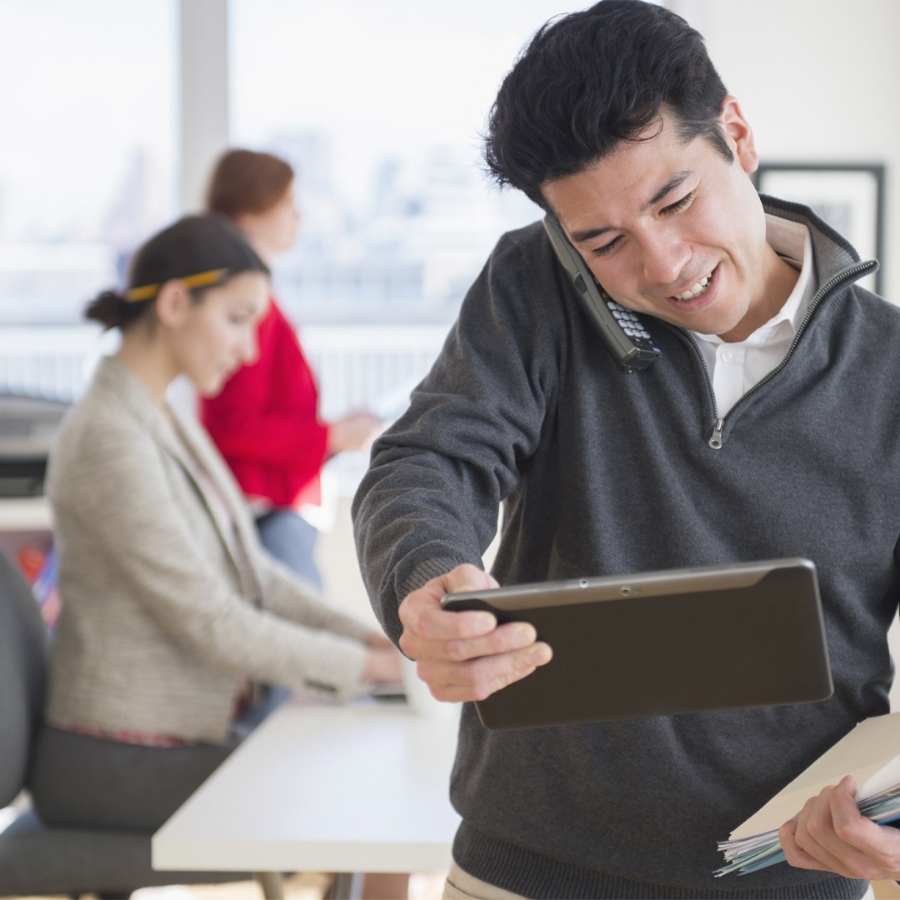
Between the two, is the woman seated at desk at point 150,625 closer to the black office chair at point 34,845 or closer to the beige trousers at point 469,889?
the black office chair at point 34,845

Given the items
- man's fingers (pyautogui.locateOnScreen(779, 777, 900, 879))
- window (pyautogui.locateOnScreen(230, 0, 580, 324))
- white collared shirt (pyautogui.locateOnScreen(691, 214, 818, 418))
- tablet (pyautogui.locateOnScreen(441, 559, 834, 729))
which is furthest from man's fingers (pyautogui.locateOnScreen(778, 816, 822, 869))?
window (pyautogui.locateOnScreen(230, 0, 580, 324))

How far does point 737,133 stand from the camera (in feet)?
3.41

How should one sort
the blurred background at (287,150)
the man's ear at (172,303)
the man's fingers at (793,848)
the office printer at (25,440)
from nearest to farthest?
the man's fingers at (793,848) → the man's ear at (172,303) → the office printer at (25,440) → the blurred background at (287,150)

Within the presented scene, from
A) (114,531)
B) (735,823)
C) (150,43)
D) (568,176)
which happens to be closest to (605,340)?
(568,176)

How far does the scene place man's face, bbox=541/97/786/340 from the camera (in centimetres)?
95

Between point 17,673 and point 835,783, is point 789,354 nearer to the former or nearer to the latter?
point 835,783

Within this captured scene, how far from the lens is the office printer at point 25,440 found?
116 inches

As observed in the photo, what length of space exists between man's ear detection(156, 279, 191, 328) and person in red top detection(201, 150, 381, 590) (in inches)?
21.9

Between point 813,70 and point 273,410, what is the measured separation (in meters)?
1.85

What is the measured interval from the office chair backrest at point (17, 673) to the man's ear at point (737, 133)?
1.30 m

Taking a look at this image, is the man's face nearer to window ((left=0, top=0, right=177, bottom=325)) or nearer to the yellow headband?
the yellow headband

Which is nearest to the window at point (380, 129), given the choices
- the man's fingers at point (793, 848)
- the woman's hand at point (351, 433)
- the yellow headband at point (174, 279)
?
the woman's hand at point (351, 433)

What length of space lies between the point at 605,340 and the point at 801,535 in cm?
25

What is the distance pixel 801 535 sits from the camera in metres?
0.99
